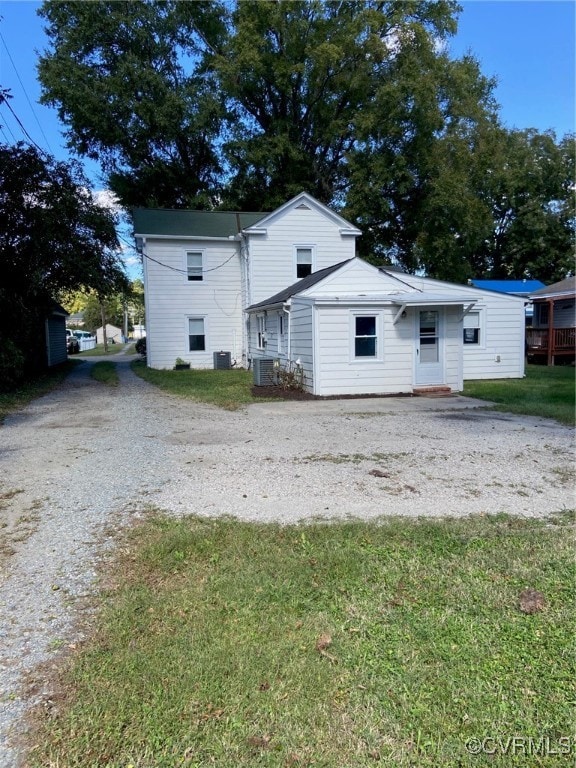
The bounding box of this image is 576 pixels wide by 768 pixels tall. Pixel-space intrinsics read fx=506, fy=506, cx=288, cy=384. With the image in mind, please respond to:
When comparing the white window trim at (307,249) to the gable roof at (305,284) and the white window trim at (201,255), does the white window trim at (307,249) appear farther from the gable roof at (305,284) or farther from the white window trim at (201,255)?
the white window trim at (201,255)

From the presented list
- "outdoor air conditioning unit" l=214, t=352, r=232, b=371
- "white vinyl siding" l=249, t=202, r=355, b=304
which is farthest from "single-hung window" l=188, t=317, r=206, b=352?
"white vinyl siding" l=249, t=202, r=355, b=304

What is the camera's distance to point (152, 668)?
2486mm

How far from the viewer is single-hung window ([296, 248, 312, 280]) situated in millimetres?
20609

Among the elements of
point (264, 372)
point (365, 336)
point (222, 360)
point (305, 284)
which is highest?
point (305, 284)

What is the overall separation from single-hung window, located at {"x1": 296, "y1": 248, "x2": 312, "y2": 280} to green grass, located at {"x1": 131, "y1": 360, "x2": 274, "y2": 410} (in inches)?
195

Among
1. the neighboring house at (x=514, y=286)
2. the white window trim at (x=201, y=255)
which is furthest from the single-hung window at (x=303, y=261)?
the neighboring house at (x=514, y=286)

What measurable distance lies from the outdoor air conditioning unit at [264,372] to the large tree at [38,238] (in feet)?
19.0

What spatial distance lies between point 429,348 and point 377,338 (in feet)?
5.20

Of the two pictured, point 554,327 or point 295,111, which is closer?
point 554,327

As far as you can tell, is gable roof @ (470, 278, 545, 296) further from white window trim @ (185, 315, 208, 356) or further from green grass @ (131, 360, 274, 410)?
green grass @ (131, 360, 274, 410)

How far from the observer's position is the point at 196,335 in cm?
2217

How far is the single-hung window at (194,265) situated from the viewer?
21766 millimetres

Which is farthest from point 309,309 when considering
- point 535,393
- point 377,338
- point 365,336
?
point 535,393

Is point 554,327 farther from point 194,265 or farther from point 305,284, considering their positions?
point 194,265
